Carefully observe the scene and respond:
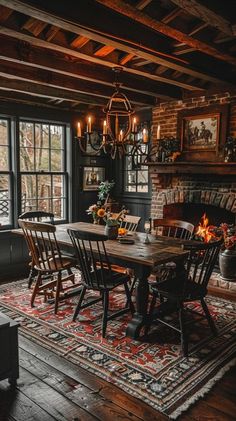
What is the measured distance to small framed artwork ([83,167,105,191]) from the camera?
5.97 m

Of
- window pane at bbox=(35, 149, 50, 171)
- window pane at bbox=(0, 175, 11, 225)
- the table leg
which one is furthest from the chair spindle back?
window pane at bbox=(35, 149, 50, 171)

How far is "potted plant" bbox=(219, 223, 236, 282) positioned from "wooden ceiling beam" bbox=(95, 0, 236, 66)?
1991mm

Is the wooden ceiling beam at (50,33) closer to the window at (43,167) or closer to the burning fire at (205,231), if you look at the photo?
the window at (43,167)

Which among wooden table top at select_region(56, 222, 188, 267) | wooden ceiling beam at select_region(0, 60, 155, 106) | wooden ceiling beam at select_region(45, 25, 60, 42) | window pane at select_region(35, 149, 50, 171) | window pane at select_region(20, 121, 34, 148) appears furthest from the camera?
window pane at select_region(35, 149, 50, 171)

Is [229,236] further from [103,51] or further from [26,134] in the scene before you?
[26,134]

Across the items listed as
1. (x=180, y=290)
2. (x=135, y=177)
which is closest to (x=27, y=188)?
(x=135, y=177)

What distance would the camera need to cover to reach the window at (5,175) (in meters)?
4.94

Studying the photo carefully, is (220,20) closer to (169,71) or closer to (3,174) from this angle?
(169,71)

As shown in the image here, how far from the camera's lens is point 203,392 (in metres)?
2.32

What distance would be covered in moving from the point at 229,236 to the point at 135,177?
7.22 feet

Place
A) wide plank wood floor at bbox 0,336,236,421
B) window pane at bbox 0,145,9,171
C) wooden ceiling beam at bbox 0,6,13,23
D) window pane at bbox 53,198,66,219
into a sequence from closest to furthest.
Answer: wide plank wood floor at bbox 0,336,236,421 → wooden ceiling beam at bbox 0,6,13,23 → window pane at bbox 0,145,9,171 → window pane at bbox 53,198,66,219

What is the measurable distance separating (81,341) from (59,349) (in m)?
0.21

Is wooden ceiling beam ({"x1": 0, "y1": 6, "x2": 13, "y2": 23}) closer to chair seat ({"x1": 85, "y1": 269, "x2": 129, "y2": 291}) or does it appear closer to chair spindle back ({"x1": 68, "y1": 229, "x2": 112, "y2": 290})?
chair spindle back ({"x1": 68, "y1": 229, "x2": 112, "y2": 290})

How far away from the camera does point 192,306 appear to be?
3768 millimetres
